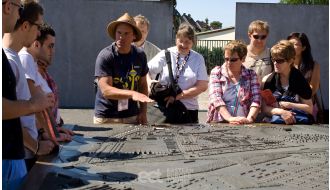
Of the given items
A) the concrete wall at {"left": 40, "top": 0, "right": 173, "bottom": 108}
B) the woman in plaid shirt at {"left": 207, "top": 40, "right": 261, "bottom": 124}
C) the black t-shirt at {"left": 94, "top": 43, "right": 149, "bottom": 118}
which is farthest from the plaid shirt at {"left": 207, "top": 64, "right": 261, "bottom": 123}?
the concrete wall at {"left": 40, "top": 0, "right": 173, "bottom": 108}

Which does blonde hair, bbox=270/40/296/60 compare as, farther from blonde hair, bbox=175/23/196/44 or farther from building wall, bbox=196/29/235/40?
building wall, bbox=196/29/235/40

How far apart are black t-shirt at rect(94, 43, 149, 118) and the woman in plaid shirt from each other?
611mm

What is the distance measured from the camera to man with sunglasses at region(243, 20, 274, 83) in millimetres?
4461

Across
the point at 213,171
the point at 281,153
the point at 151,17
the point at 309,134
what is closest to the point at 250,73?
the point at 309,134

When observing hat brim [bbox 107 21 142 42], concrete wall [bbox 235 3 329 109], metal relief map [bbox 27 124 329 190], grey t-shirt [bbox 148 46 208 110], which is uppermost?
concrete wall [bbox 235 3 329 109]

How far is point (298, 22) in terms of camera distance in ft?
36.4

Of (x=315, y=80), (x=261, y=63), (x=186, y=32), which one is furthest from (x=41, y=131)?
(x=315, y=80)

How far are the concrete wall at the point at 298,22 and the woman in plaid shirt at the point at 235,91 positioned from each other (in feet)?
23.0

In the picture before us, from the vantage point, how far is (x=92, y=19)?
1091 centimetres

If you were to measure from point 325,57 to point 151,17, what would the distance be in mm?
3894

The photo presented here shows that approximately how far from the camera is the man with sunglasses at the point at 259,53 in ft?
14.6

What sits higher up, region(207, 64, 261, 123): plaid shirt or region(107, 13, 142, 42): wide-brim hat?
region(107, 13, 142, 42): wide-brim hat

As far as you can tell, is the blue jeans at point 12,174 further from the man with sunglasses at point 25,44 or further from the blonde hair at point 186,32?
the blonde hair at point 186,32

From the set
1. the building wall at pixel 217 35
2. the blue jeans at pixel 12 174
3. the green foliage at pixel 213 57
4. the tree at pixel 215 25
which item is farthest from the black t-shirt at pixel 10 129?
the tree at pixel 215 25
